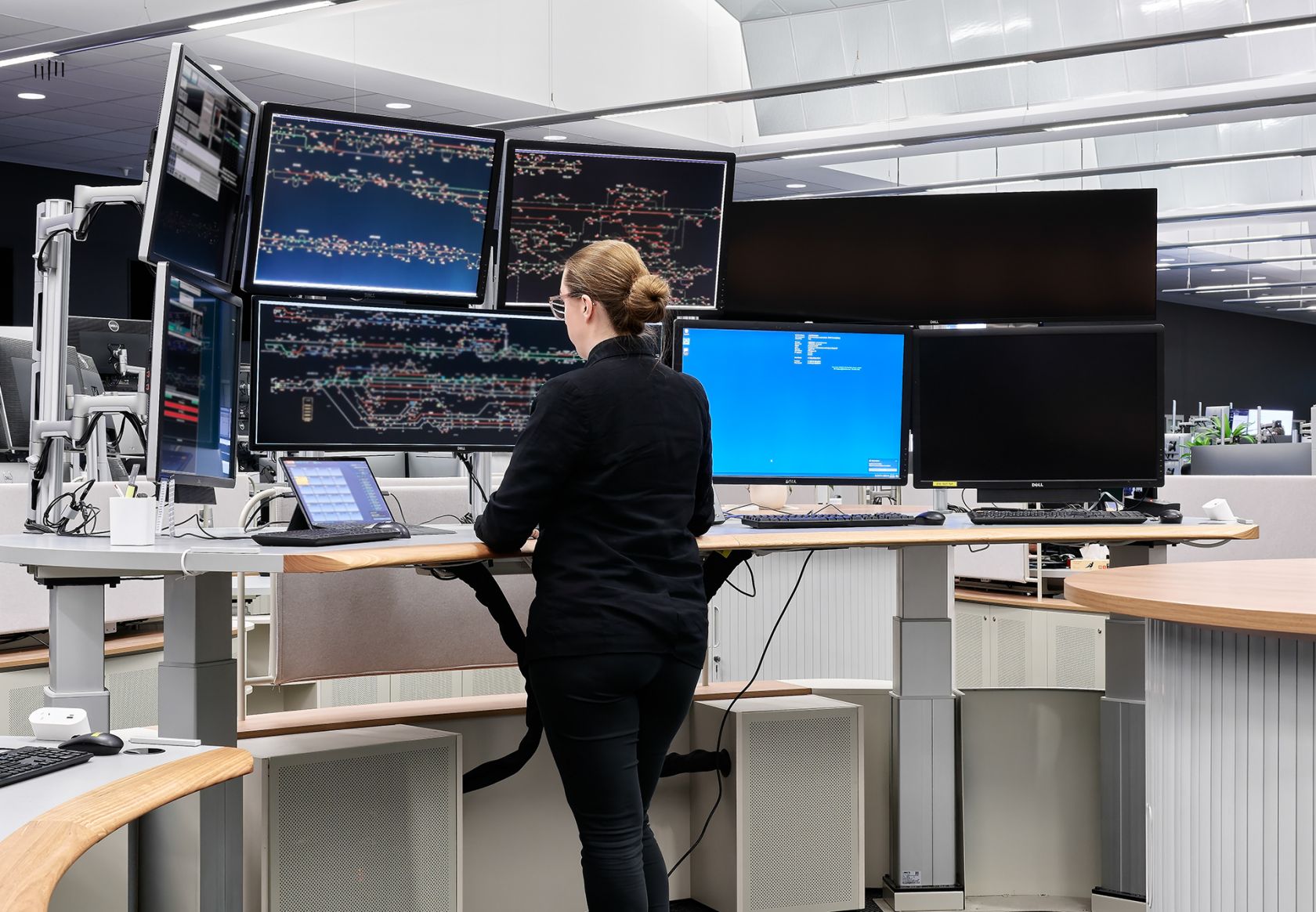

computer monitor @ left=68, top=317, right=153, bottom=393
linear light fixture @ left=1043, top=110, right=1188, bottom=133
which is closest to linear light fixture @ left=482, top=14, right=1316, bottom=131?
linear light fixture @ left=1043, top=110, right=1188, bottom=133

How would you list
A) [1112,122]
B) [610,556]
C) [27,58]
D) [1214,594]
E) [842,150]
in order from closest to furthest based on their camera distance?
[1214,594] < [610,556] < [27,58] < [1112,122] < [842,150]

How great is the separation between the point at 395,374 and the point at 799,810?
132 cm

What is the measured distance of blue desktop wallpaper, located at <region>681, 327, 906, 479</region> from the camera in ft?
9.41

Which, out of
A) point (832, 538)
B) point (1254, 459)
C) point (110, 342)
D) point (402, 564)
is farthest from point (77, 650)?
point (1254, 459)

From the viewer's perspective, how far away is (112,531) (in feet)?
6.57

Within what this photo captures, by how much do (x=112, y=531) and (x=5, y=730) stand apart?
141 centimetres

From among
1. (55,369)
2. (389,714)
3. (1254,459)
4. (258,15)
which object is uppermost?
(258,15)

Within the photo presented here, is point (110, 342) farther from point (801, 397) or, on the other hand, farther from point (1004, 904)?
point (1004, 904)

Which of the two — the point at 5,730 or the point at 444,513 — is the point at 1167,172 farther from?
the point at 5,730

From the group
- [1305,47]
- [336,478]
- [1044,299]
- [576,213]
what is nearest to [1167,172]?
[1305,47]

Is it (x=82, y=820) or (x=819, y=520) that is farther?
(x=819, y=520)

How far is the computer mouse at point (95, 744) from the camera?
1.40 meters

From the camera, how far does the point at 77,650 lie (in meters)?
2.01

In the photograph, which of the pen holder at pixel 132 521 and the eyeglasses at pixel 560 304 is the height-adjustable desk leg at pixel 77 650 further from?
the eyeglasses at pixel 560 304
